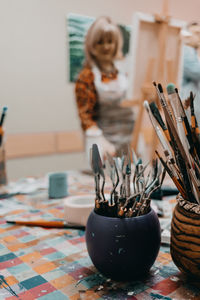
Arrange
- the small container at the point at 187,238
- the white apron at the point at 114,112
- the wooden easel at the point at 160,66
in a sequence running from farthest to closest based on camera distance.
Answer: the white apron at the point at 114,112 → the wooden easel at the point at 160,66 → the small container at the point at 187,238

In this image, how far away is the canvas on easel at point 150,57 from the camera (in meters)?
1.63

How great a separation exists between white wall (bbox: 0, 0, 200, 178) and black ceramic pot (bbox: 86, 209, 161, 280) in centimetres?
204

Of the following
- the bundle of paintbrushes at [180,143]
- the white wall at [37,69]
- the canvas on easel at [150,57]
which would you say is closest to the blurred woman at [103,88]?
the canvas on easel at [150,57]

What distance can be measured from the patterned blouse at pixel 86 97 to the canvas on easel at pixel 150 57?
0.21 m

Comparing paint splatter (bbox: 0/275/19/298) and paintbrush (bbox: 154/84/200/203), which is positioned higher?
paintbrush (bbox: 154/84/200/203)

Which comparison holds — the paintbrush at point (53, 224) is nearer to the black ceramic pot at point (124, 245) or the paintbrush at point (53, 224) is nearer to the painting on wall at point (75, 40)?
the black ceramic pot at point (124, 245)

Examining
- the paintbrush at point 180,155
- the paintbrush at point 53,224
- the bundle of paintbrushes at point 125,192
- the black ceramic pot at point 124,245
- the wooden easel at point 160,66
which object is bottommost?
the paintbrush at point 53,224

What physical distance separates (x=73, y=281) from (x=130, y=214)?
145mm

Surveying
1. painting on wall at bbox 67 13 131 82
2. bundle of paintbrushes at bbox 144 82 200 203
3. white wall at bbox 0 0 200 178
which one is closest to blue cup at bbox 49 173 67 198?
bundle of paintbrushes at bbox 144 82 200 203

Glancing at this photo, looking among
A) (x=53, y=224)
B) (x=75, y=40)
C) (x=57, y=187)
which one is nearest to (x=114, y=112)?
(x=57, y=187)

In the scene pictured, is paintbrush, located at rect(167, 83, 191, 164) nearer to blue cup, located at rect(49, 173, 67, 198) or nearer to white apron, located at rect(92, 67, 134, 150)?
blue cup, located at rect(49, 173, 67, 198)

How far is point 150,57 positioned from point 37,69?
3.57ft

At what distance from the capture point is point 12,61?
91.9 inches

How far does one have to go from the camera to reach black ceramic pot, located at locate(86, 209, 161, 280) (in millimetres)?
465
